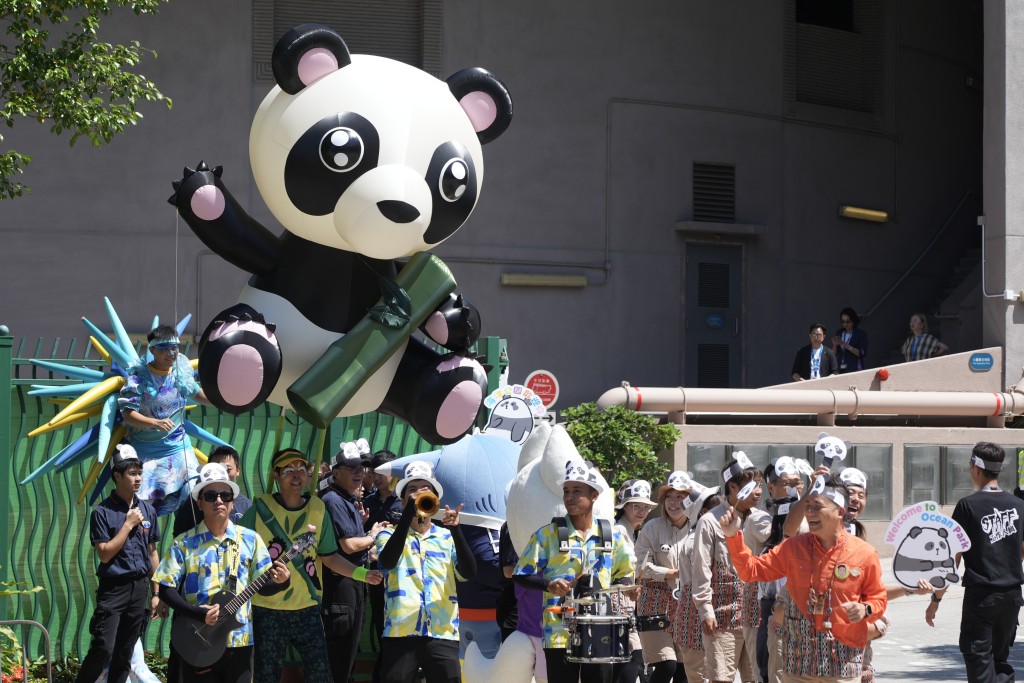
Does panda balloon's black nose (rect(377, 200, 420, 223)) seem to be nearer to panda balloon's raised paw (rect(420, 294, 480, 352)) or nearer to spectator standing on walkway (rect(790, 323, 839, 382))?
panda balloon's raised paw (rect(420, 294, 480, 352))

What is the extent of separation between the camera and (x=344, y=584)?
9.14 meters

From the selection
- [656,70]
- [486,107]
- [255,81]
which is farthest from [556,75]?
[486,107]

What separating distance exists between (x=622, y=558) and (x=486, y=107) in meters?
2.66

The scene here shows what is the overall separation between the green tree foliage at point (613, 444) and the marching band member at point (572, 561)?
553cm

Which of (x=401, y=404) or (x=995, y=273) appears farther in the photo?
(x=995, y=273)

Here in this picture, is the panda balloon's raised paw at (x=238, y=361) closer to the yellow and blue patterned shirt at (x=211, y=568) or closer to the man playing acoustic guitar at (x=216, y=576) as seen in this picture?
the man playing acoustic guitar at (x=216, y=576)

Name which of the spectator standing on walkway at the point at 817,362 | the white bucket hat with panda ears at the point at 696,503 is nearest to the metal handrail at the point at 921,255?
the spectator standing on walkway at the point at 817,362

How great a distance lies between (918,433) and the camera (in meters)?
17.3

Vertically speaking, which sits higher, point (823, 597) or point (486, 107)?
point (486, 107)

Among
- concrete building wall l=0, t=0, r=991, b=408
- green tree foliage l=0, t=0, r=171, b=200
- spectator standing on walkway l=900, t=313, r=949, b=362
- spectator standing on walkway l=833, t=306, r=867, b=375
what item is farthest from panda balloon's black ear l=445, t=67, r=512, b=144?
spectator standing on walkway l=900, t=313, r=949, b=362

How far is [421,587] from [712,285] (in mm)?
14211

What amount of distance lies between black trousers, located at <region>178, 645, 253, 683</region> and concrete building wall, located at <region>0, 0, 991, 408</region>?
11391 mm

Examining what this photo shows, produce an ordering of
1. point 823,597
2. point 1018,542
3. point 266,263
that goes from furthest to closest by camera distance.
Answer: point 1018,542 < point 266,263 < point 823,597

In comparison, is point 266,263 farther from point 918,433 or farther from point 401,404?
point 918,433
